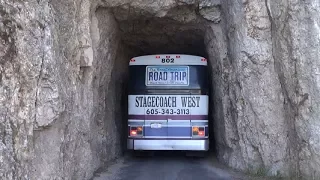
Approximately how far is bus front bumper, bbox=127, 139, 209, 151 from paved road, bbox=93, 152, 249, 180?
523 millimetres

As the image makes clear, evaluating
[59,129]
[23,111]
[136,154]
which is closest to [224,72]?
[136,154]

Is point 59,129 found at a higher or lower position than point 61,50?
lower

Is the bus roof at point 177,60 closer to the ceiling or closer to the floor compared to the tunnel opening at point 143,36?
closer to the floor

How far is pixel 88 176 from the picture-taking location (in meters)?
11.5

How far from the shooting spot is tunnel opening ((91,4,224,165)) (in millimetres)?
A: 13646

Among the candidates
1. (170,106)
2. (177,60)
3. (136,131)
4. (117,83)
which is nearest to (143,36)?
(117,83)

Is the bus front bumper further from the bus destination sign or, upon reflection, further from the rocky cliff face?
the bus destination sign

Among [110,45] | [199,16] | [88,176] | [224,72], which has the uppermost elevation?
[199,16]

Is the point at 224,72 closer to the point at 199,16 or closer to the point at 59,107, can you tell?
the point at 199,16

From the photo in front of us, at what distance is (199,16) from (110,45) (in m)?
2.88

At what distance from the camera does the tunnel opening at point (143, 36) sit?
1365 cm

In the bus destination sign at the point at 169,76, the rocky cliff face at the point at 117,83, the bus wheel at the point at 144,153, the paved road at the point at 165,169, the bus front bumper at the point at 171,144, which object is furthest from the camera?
the bus wheel at the point at 144,153

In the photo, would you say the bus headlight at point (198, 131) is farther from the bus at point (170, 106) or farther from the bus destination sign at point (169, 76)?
the bus destination sign at point (169, 76)

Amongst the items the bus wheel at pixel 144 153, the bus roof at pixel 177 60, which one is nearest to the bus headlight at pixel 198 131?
the bus roof at pixel 177 60
